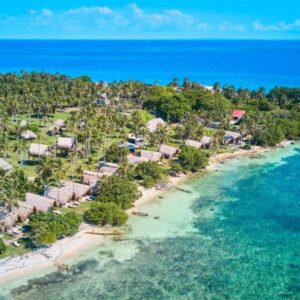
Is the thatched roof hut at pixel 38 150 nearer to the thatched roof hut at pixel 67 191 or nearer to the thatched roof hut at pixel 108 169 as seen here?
the thatched roof hut at pixel 108 169

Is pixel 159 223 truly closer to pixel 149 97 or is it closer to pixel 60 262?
pixel 60 262

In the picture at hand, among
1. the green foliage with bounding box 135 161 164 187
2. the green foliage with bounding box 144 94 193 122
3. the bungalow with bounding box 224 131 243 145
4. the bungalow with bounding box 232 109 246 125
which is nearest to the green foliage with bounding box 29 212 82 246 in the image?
the green foliage with bounding box 135 161 164 187

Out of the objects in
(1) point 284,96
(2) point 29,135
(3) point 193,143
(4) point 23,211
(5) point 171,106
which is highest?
(1) point 284,96

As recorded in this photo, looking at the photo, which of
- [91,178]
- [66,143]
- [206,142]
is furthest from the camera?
[206,142]

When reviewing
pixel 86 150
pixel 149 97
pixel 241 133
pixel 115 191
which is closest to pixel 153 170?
pixel 115 191

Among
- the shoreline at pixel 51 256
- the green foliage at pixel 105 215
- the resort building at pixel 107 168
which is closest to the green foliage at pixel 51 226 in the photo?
the shoreline at pixel 51 256

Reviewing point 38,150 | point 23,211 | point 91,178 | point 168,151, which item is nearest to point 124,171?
Answer: point 91,178

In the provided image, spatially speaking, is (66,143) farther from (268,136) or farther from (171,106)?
(268,136)
